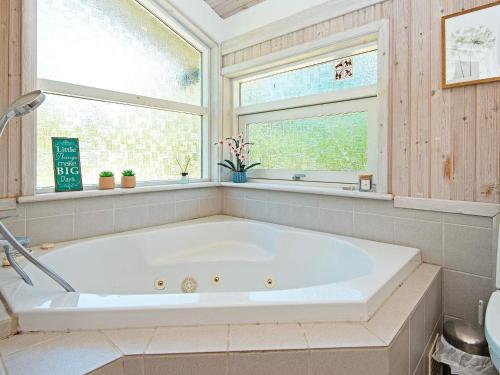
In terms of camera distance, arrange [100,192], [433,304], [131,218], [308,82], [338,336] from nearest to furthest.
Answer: [338,336] < [433,304] < [100,192] < [131,218] < [308,82]

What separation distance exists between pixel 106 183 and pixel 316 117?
1591 millimetres

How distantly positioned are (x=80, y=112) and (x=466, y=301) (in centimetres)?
249

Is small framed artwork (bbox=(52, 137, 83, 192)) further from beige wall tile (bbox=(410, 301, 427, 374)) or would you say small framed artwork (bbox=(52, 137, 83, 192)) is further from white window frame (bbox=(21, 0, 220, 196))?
beige wall tile (bbox=(410, 301, 427, 374))

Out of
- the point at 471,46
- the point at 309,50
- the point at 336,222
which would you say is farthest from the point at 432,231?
the point at 309,50

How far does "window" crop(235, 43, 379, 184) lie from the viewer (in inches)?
77.4

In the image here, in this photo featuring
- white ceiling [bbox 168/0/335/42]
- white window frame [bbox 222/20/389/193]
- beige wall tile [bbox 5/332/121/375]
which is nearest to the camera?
beige wall tile [bbox 5/332/121/375]

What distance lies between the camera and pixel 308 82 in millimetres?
2273

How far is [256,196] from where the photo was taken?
239cm

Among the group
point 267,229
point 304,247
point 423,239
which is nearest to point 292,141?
point 267,229

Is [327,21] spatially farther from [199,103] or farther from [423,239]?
[423,239]

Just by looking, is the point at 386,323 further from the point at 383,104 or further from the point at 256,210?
the point at 256,210

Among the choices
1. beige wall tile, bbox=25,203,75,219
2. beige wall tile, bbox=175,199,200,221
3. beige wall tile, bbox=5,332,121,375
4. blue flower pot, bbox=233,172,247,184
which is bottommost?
beige wall tile, bbox=5,332,121,375

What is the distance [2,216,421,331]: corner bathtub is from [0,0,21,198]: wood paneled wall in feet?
1.45

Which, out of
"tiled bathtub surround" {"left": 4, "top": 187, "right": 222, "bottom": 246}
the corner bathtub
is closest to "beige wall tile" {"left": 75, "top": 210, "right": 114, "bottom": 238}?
"tiled bathtub surround" {"left": 4, "top": 187, "right": 222, "bottom": 246}
